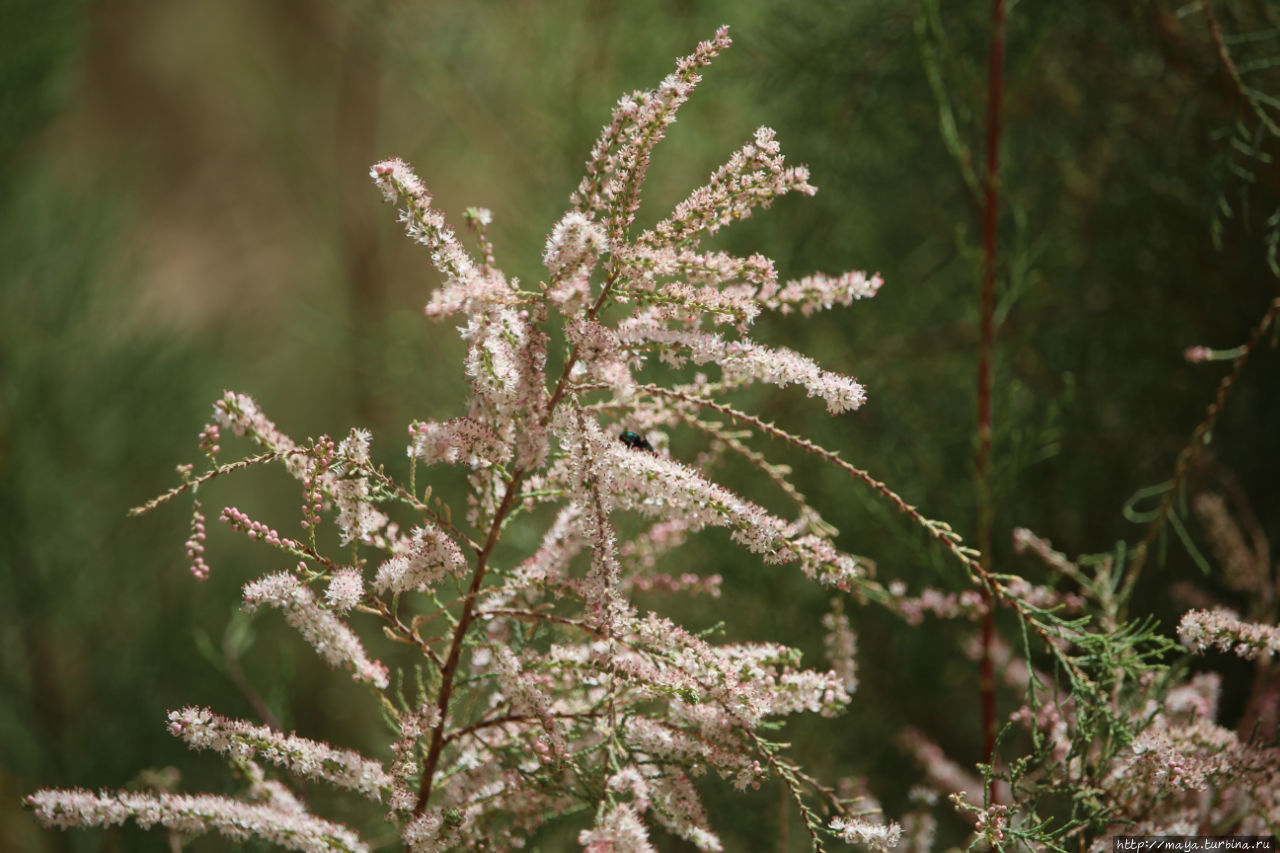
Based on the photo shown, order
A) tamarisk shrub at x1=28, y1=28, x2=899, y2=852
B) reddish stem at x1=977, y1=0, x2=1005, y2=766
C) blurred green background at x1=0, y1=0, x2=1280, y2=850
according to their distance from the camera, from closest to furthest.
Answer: tamarisk shrub at x1=28, y1=28, x2=899, y2=852
reddish stem at x1=977, y1=0, x2=1005, y2=766
blurred green background at x1=0, y1=0, x2=1280, y2=850

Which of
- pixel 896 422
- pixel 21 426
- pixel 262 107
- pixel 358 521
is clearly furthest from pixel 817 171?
pixel 262 107

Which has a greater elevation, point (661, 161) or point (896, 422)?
point (661, 161)

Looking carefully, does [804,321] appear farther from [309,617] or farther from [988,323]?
[309,617]

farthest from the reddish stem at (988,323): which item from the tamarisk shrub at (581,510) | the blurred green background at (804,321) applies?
the tamarisk shrub at (581,510)

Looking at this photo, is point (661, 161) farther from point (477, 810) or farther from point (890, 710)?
point (477, 810)

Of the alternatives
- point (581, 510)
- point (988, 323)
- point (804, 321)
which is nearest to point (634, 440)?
point (581, 510)

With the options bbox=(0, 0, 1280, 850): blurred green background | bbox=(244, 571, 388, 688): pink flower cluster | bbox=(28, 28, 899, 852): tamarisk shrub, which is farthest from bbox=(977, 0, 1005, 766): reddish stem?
bbox=(244, 571, 388, 688): pink flower cluster

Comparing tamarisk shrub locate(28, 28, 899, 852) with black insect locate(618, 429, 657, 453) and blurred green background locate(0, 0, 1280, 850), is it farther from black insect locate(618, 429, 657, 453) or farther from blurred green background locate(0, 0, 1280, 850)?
blurred green background locate(0, 0, 1280, 850)

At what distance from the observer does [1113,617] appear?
0.51 m

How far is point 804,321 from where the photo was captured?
97cm

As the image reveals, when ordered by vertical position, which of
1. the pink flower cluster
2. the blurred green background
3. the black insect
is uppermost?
the blurred green background

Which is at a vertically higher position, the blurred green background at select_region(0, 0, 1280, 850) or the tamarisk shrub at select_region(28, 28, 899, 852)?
the blurred green background at select_region(0, 0, 1280, 850)

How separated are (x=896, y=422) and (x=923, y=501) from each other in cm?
10

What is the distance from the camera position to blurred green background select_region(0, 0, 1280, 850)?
70cm
